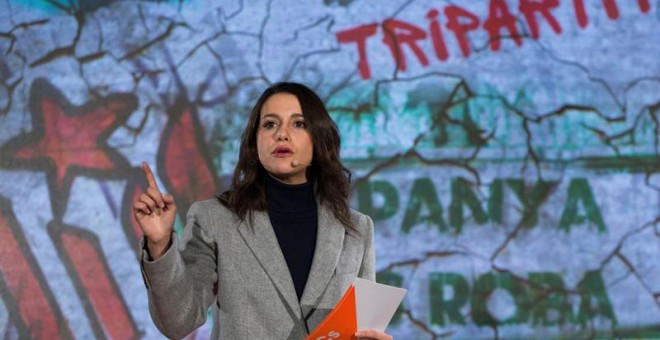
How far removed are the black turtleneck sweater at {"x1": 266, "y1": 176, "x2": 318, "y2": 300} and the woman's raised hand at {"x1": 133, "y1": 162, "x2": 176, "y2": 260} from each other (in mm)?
256

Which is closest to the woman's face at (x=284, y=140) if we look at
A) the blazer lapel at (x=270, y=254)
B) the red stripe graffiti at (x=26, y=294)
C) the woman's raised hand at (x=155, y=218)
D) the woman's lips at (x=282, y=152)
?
the woman's lips at (x=282, y=152)

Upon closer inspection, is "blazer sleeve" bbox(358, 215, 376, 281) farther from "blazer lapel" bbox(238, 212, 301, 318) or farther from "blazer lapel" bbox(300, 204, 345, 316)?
"blazer lapel" bbox(238, 212, 301, 318)

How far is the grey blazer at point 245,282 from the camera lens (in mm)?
1486

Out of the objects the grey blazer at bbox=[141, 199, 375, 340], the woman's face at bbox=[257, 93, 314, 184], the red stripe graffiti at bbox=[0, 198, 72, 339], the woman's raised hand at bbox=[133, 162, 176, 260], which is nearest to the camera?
the woman's raised hand at bbox=[133, 162, 176, 260]

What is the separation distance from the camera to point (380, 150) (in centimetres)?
305

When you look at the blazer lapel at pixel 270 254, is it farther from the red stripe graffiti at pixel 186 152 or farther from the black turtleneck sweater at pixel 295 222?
the red stripe graffiti at pixel 186 152

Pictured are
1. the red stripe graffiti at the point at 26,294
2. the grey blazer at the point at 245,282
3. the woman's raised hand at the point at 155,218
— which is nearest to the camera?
the woman's raised hand at the point at 155,218

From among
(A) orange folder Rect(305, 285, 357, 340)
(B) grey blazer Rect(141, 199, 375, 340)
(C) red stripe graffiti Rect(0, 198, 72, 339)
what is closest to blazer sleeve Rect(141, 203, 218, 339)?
(B) grey blazer Rect(141, 199, 375, 340)

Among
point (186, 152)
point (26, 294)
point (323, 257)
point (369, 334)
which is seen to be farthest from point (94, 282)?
point (369, 334)

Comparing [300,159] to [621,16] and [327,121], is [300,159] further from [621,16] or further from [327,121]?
[621,16]

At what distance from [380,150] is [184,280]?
1.70 meters

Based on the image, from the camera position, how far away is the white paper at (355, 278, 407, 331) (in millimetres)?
1387

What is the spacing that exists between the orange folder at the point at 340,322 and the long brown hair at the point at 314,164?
27 cm

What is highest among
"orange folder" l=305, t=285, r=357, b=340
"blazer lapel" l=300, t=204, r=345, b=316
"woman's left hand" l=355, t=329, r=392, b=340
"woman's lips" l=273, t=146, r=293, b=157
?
"woman's lips" l=273, t=146, r=293, b=157
